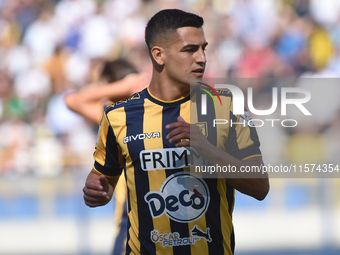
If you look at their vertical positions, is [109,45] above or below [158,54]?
above

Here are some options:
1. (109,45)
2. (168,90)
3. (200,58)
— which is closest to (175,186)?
(168,90)

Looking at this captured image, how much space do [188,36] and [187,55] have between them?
0.35 feet

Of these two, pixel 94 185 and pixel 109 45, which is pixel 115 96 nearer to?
pixel 94 185

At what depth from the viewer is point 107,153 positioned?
2.47 m

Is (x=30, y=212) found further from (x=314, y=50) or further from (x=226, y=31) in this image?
(x=314, y=50)

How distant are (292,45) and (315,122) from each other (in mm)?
2428

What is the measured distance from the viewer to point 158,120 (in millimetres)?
2350

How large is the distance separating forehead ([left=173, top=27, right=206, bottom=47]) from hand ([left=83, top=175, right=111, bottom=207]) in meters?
0.84

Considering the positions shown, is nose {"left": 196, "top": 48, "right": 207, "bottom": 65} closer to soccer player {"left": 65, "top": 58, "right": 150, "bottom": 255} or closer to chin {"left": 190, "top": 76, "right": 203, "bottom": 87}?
chin {"left": 190, "top": 76, "right": 203, "bottom": 87}

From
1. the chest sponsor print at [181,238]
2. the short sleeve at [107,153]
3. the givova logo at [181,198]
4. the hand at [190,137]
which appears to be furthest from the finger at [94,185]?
the hand at [190,137]

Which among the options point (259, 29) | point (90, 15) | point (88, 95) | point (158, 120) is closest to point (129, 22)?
point (90, 15)

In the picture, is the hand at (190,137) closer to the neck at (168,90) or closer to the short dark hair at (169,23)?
the neck at (168,90)

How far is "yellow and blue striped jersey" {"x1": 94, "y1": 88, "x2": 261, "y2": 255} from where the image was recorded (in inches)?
88.1

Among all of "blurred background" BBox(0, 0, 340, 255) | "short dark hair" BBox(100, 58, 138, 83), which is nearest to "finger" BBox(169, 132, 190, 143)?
"short dark hair" BBox(100, 58, 138, 83)
